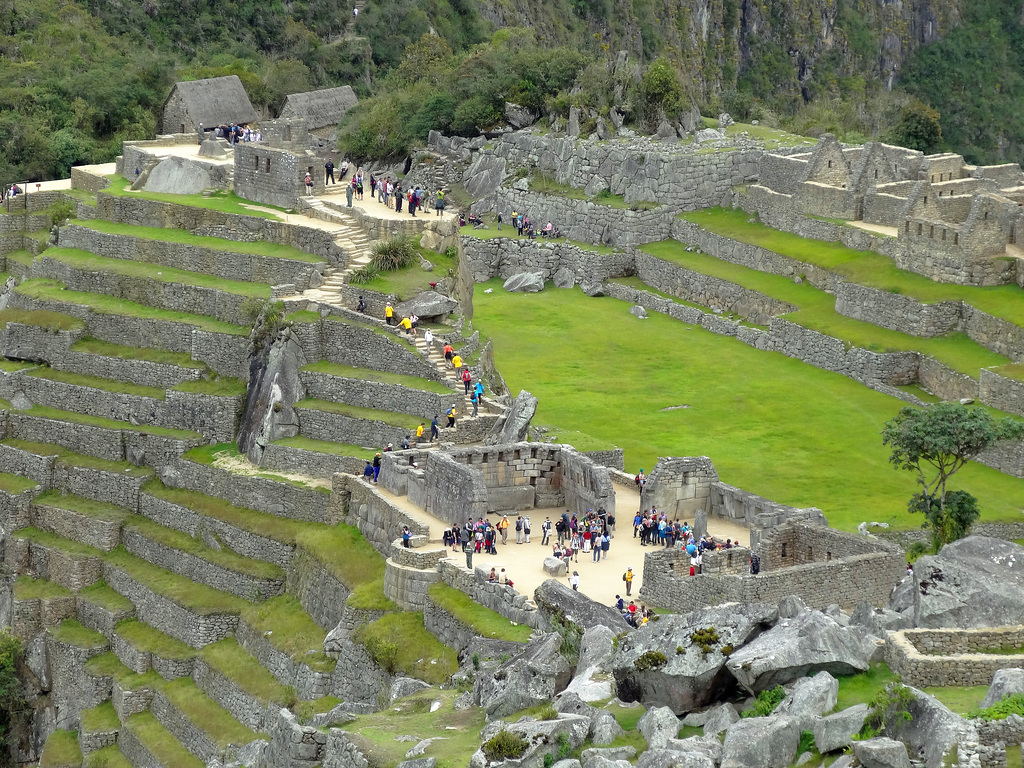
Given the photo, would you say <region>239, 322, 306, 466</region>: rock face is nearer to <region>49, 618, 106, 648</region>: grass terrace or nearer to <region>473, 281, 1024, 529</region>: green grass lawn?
<region>49, 618, 106, 648</region>: grass terrace

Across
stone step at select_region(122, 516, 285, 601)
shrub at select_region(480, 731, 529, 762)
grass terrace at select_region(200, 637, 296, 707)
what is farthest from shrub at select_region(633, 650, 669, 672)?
stone step at select_region(122, 516, 285, 601)

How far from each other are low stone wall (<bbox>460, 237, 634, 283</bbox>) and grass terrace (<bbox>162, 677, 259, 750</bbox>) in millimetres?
35908

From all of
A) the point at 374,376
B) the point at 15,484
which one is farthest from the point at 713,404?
the point at 15,484

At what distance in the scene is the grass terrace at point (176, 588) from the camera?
194 feet

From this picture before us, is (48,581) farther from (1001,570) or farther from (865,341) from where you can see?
(1001,570)

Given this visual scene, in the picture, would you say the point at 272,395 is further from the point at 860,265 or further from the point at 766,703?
the point at 766,703

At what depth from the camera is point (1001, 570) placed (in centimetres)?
3734

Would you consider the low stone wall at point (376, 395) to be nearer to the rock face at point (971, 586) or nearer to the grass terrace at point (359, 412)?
the grass terrace at point (359, 412)

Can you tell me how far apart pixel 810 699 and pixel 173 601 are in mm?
30548

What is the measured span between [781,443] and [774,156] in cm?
Result: 2827

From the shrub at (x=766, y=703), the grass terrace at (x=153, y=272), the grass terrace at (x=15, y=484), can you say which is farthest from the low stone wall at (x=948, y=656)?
the grass terrace at (x=15, y=484)

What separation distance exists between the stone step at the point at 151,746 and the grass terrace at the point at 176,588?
3.24m

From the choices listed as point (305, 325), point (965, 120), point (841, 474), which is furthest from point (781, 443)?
point (965, 120)

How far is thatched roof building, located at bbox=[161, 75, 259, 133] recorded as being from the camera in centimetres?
9512
